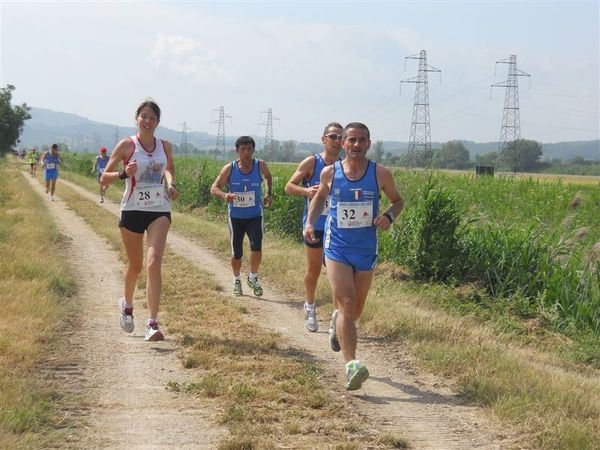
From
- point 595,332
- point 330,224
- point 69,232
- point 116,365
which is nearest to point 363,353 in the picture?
point 330,224

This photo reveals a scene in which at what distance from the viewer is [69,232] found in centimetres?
1592

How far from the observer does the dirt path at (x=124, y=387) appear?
465 centimetres

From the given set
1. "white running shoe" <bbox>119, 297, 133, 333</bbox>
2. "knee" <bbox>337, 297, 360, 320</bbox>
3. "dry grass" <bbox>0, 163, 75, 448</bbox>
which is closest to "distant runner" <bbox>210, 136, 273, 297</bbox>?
"dry grass" <bbox>0, 163, 75, 448</bbox>

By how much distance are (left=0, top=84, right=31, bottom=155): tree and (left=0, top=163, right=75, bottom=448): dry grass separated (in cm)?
4959

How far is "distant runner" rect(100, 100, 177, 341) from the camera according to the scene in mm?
7066

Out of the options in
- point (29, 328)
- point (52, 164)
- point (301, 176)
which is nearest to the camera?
point (29, 328)

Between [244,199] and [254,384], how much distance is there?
4296 millimetres

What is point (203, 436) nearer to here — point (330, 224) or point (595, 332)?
point (330, 224)

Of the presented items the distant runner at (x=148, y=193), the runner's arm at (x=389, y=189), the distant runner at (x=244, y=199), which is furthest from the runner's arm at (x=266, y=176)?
the runner's arm at (x=389, y=189)

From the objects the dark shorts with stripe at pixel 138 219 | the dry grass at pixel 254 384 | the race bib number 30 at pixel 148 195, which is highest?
the race bib number 30 at pixel 148 195

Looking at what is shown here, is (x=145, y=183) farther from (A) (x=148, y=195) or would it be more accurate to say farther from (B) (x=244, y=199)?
(B) (x=244, y=199)

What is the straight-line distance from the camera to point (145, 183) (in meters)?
7.09

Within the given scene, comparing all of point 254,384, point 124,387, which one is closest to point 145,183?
point 124,387

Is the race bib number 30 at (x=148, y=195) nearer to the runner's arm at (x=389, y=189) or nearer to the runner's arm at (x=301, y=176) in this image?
the runner's arm at (x=301, y=176)
